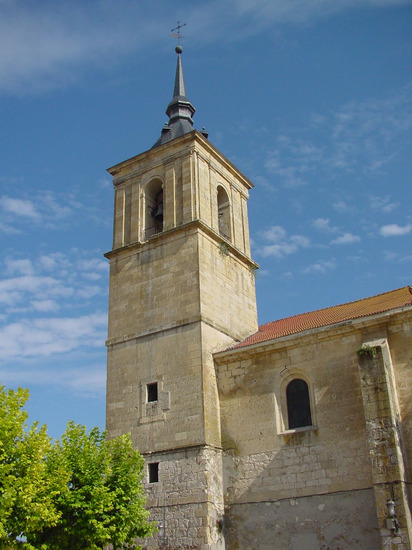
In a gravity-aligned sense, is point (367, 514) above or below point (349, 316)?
below

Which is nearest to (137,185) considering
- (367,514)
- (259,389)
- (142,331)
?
(142,331)

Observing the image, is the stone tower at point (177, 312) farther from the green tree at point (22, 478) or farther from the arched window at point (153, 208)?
the green tree at point (22, 478)

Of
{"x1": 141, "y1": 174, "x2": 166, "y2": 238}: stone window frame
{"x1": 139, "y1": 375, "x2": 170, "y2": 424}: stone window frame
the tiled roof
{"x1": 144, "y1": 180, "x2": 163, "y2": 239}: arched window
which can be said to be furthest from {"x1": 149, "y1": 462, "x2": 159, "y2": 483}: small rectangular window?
{"x1": 144, "y1": 180, "x2": 163, "y2": 239}: arched window

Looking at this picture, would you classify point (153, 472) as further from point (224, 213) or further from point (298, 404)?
point (224, 213)

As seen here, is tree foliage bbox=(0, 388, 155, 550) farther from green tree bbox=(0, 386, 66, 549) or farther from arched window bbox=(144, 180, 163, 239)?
arched window bbox=(144, 180, 163, 239)

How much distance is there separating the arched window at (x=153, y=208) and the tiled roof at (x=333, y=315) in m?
5.16

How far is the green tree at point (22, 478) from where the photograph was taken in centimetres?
1285

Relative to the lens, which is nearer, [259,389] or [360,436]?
[360,436]

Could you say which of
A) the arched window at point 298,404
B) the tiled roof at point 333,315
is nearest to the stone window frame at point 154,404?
the tiled roof at point 333,315

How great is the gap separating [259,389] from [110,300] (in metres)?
6.36

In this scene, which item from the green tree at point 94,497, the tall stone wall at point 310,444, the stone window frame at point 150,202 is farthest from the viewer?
the stone window frame at point 150,202

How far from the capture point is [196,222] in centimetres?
2042

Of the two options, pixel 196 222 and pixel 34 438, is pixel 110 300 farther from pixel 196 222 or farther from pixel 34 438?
pixel 34 438

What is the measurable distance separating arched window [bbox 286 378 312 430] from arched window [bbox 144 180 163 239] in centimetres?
781
